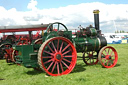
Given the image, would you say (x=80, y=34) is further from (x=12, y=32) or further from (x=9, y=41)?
(x=12, y=32)

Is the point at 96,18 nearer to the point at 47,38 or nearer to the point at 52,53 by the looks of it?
the point at 47,38

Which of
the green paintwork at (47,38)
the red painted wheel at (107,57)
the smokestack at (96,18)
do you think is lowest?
the red painted wheel at (107,57)

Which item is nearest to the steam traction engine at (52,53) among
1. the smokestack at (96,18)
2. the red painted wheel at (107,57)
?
the red painted wheel at (107,57)

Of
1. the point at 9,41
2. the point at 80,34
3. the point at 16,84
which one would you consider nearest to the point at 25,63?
the point at 16,84

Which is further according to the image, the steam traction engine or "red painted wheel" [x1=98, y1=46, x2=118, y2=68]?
"red painted wheel" [x1=98, y1=46, x2=118, y2=68]

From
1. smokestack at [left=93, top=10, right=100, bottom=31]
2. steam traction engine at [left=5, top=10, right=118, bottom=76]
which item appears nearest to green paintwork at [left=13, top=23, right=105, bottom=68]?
steam traction engine at [left=5, top=10, right=118, bottom=76]

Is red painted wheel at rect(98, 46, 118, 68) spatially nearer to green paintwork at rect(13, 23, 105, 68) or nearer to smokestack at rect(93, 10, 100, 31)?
green paintwork at rect(13, 23, 105, 68)

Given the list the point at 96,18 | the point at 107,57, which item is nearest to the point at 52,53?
the point at 107,57

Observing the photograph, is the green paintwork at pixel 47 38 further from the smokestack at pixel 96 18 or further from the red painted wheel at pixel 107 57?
the smokestack at pixel 96 18

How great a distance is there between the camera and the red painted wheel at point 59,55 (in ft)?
17.6

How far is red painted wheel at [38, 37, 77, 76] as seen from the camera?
5.36 metres

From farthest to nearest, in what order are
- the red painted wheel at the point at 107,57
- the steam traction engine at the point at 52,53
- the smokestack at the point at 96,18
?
the smokestack at the point at 96,18 < the red painted wheel at the point at 107,57 < the steam traction engine at the point at 52,53

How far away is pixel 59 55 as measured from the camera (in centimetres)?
541

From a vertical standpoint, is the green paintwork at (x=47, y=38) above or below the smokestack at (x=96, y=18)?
below
